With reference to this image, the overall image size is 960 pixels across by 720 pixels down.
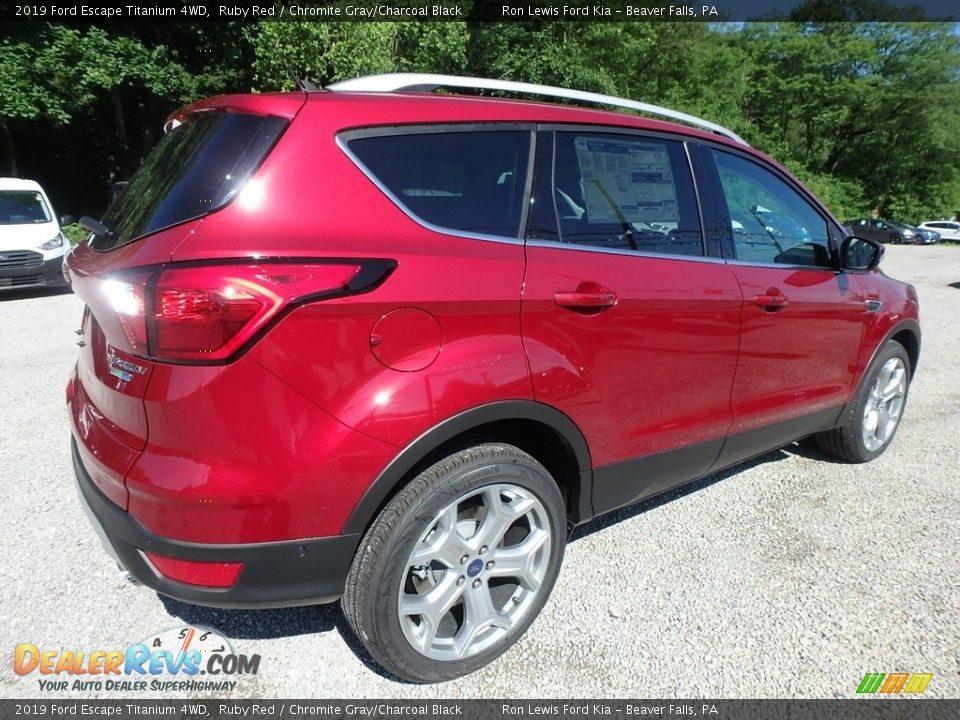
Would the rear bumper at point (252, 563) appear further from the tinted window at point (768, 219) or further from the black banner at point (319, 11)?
the black banner at point (319, 11)

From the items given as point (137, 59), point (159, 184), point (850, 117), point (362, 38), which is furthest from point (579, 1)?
point (159, 184)

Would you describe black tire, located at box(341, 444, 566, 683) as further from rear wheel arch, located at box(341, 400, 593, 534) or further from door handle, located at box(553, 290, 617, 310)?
door handle, located at box(553, 290, 617, 310)

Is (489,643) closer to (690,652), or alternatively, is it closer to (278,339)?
(690,652)

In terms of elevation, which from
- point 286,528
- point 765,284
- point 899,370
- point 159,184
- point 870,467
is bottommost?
point 870,467

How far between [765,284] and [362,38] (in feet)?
45.4

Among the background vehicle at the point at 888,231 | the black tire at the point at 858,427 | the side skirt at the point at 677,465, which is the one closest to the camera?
the side skirt at the point at 677,465

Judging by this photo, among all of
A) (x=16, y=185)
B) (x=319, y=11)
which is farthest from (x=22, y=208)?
(x=319, y=11)

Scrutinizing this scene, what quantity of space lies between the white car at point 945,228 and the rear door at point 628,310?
44025mm

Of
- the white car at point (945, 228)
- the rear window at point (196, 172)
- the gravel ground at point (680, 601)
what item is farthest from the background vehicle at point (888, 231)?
the rear window at point (196, 172)

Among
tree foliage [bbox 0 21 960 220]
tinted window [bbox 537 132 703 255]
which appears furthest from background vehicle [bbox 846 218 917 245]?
tinted window [bbox 537 132 703 255]

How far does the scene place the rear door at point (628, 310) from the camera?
2.23 meters

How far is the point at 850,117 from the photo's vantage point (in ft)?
129

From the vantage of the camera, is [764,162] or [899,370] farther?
[899,370]

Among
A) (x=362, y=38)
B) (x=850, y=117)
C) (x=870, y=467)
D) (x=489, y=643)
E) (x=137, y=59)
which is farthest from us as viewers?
(x=850, y=117)
